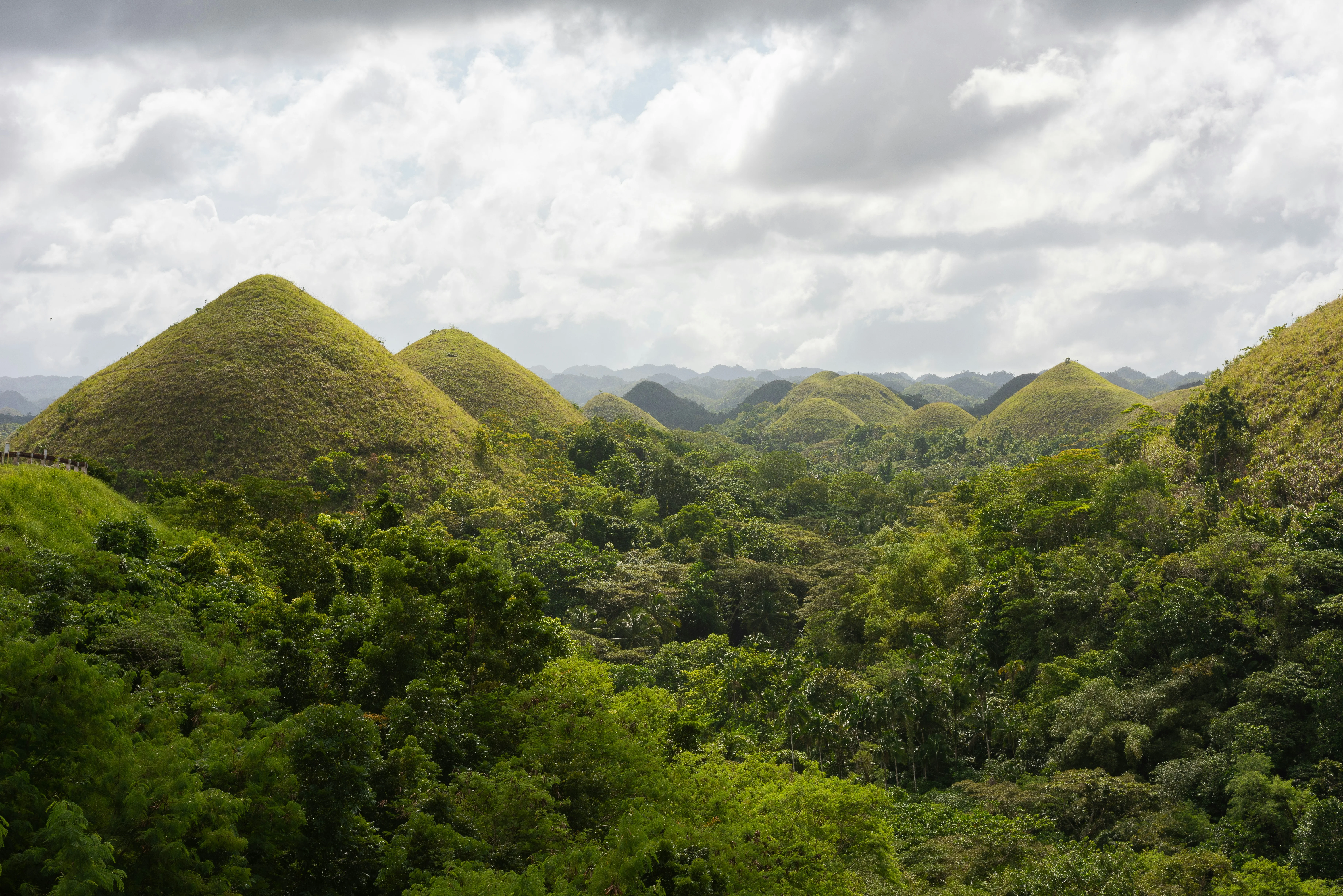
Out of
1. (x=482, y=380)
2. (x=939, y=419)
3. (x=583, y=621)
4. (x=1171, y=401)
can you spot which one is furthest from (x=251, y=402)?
(x=939, y=419)

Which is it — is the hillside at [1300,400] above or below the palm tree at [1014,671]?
above

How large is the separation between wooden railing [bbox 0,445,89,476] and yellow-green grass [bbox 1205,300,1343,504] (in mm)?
40788

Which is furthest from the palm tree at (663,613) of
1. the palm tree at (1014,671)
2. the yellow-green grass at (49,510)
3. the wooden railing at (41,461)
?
the wooden railing at (41,461)

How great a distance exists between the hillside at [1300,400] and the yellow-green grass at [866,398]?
13100cm

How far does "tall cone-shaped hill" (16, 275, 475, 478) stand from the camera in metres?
46.6

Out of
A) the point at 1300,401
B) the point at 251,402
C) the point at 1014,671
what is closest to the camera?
the point at 1014,671

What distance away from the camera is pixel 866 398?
184250 mm

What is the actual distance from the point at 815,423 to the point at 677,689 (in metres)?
136

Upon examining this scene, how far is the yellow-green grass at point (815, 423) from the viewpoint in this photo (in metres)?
160

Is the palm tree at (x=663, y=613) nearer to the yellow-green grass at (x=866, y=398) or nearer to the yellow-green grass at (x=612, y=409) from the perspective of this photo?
the yellow-green grass at (x=612, y=409)

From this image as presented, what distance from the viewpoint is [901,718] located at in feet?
98.6

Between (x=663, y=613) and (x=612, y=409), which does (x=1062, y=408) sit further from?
(x=663, y=613)

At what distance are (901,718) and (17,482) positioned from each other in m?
29.3

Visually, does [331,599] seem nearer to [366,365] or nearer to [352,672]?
[352,672]
